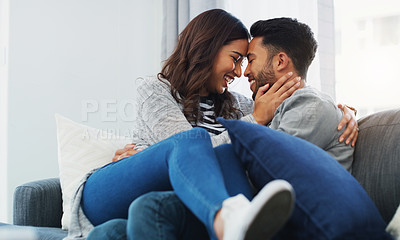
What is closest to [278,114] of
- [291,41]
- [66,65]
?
[291,41]

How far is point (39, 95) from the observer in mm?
2465

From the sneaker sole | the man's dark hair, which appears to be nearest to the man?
the man's dark hair

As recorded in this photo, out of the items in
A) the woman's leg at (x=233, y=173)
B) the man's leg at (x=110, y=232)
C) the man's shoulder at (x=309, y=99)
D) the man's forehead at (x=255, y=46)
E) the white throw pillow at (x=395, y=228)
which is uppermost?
the man's forehead at (x=255, y=46)

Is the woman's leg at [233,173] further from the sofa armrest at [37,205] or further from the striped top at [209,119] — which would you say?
the sofa armrest at [37,205]

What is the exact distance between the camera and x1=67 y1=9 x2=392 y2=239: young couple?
0.78 metres

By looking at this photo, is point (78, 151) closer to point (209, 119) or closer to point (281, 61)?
point (209, 119)

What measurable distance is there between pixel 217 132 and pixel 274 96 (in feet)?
1.15

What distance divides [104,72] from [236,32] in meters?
1.28

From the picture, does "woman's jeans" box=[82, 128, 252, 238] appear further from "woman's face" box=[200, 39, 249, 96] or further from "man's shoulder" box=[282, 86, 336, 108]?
"woman's face" box=[200, 39, 249, 96]

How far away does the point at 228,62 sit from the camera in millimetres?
1778

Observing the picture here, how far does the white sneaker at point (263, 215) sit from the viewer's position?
2.28 ft

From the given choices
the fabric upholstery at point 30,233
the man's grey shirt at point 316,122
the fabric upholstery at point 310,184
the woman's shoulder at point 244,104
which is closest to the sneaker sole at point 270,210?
the fabric upholstery at point 310,184

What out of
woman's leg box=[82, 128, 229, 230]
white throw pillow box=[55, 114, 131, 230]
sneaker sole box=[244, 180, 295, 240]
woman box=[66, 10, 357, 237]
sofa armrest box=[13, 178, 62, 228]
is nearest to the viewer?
sneaker sole box=[244, 180, 295, 240]

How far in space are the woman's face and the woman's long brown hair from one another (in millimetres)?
22
